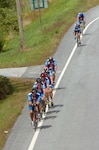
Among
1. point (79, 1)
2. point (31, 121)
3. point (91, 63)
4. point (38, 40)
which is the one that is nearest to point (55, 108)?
point (31, 121)

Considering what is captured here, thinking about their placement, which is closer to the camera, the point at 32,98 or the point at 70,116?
the point at 32,98

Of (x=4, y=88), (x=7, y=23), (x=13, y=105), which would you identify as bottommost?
(x=7, y=23)

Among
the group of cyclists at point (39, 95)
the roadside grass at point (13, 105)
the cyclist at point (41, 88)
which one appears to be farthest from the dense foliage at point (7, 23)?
the cyclist at point (41, 88)

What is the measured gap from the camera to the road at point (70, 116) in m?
15.6

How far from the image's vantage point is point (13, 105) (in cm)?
2112

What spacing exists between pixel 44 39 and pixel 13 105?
15292 mm

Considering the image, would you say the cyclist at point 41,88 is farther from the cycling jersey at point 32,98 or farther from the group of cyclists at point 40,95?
the cycling jersey at point 32,98

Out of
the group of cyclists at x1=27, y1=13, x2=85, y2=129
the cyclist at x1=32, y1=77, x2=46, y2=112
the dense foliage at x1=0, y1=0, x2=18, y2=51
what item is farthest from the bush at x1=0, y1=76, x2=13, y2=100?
the dense foliage at x1=0, y1=0, x2=18, y2=51

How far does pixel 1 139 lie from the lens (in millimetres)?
16906

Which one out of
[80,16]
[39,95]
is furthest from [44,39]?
[39,95]

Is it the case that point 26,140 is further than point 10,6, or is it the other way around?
point 10,6

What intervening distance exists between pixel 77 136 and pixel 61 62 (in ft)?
40.0

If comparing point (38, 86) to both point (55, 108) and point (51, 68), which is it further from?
point (51, 68)

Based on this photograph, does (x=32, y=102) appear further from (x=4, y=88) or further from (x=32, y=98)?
(x=4, y=88)
